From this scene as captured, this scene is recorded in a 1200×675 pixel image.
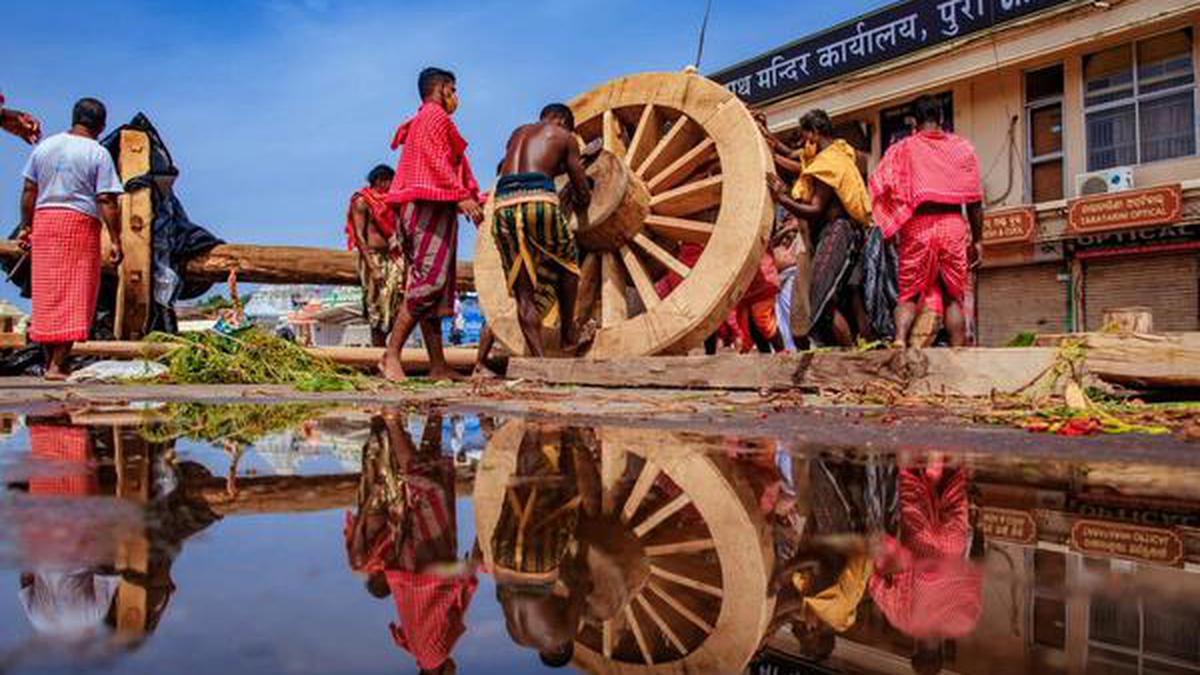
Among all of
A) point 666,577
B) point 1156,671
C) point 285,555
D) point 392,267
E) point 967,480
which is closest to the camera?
point 1156,671

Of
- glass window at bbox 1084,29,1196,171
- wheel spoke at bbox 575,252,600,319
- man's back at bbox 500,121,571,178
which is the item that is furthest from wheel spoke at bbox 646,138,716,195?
glass window at bbox 1084,29,1196,171

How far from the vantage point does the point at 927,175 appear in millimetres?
4609

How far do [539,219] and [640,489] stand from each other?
3.50 meters

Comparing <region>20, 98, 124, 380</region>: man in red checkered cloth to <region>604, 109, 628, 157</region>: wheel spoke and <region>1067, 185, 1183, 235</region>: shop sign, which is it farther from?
<region>1067, 185, 1183, 235</region>: shop sign

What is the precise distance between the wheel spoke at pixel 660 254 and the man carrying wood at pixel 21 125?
434cm

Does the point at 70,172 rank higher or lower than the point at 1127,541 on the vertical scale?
higher

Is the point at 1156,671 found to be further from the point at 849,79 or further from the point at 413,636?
the point at 849,79

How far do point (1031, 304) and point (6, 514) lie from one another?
48.6 ft

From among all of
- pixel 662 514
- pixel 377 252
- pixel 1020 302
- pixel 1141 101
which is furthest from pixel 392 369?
pixel 1141 101

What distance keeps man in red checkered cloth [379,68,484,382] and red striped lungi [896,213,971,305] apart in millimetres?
2568

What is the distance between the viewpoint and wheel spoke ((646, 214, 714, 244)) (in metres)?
5.24

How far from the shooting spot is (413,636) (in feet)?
2.40

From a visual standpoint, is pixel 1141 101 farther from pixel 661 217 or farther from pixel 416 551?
pixel 416 551

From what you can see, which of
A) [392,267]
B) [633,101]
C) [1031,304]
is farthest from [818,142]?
[1031,304]
